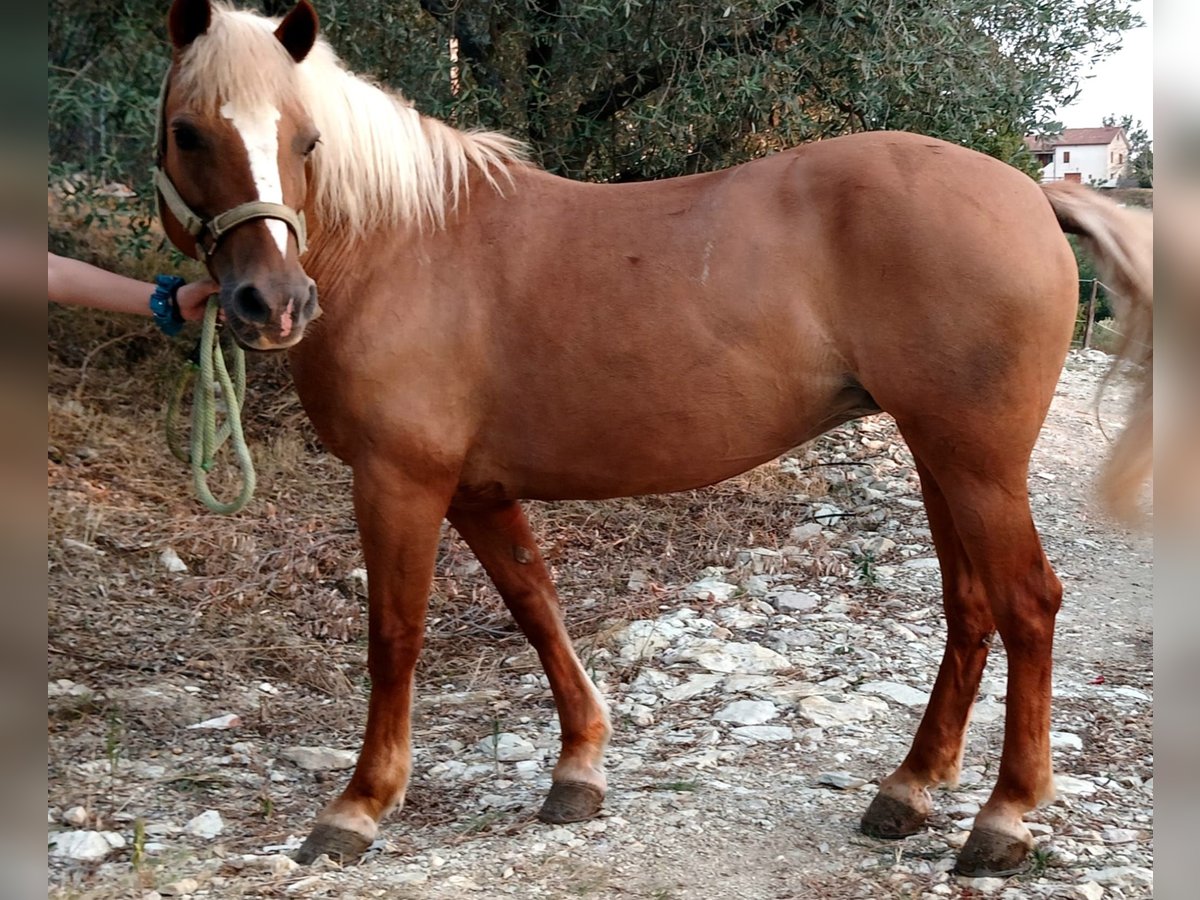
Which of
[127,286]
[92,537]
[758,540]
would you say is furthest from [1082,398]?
[127,286]

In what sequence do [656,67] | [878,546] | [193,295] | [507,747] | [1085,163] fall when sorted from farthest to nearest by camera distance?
[1085,163] → [878,546] → [656,67] → [507,747] → [193,295]

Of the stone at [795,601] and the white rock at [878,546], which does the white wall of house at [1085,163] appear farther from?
the stone at [795,601]

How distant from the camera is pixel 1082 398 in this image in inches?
330

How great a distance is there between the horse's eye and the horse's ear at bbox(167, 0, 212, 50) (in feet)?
0.77

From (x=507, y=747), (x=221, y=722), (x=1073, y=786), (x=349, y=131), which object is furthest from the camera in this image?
(x=221, y=722)

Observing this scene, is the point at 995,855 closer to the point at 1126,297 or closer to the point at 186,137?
the point at 1126,297

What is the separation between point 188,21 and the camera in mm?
2416

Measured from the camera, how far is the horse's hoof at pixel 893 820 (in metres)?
2.82

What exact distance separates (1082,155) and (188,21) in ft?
23.5

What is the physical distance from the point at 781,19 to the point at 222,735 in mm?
4096

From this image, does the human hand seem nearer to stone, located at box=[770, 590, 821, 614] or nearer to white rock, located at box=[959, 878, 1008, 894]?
white rock, located at box=[959, 878, 1008, 894]

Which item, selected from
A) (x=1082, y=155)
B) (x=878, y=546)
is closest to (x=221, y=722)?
(x=878, y=546)
